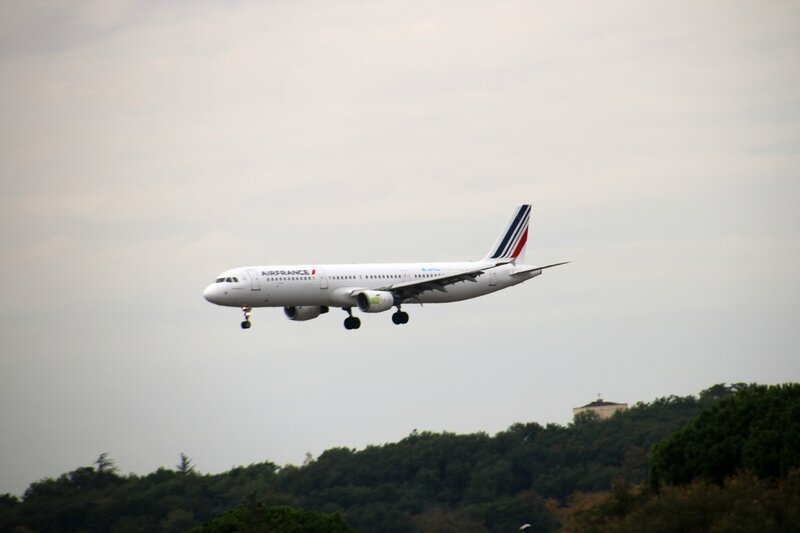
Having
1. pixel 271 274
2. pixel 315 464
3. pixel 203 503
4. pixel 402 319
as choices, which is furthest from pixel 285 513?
pixel 315 464

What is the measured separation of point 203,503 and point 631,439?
42.4 metres

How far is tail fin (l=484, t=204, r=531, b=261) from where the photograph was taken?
10138cm

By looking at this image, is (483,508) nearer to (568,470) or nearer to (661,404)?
(568,470)

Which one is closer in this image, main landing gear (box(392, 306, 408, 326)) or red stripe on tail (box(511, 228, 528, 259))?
main landing gear (box(392, 306, 408, 326))

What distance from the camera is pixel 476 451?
132500 millimetres

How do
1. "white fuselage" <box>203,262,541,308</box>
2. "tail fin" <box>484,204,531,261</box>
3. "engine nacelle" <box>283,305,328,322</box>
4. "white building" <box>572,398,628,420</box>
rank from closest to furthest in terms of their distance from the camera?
"white fuselage" <box>203,262,541,308</box>
"engine nacelle" <box>283,305,328,322</box>
"tail fin" <box>484,204,531,261</box>
"white building" <box>572,398,628,420</box>

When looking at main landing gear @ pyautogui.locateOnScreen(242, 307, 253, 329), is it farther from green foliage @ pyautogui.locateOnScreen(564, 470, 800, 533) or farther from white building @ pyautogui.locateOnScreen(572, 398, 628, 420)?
white building @ pyautogui.locateOnScreen(572, 398, 628, 420)

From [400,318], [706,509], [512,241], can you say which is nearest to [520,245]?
[512,241]

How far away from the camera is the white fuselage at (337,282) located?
82875mm

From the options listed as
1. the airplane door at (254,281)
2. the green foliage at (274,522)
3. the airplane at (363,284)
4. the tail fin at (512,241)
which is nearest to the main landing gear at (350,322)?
the airplane at (363,284)

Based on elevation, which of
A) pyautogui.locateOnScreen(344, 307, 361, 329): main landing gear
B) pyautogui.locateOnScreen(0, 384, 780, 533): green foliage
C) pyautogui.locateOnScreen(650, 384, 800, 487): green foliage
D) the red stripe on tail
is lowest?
pyautogui.locateOnScreen(650, 384, 800, 487): green foliage

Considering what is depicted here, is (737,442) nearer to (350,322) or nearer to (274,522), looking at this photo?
(274,522)

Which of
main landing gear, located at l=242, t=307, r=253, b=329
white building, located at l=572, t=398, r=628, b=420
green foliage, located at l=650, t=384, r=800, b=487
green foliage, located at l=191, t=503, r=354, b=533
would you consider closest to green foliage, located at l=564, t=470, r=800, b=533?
green foliage, located at l=650, t=384, r=800, b=487

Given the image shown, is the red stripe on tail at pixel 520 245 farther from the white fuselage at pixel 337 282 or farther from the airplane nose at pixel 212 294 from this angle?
the airplane nose at pixel 212 294
